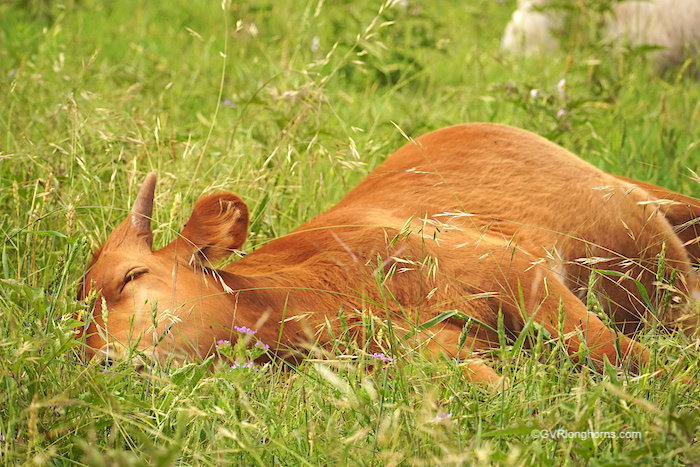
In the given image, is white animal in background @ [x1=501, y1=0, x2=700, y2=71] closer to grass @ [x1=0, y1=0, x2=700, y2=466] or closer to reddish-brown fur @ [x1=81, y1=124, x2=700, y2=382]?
grass @ [x1=0, y1=0, x2=700, y2=466]

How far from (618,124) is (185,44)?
3380mm

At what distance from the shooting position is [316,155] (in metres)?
3.29

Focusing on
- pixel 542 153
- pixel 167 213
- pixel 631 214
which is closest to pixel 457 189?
pixel 542 153

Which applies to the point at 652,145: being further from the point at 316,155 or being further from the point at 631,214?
the point at 316,155

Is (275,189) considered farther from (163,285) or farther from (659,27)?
(659,27)

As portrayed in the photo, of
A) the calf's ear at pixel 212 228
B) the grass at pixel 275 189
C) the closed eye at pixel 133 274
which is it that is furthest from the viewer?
the calf's ear at pixel 212 228

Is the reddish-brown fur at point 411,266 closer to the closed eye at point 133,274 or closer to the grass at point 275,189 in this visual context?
the closed eye at point 133,274

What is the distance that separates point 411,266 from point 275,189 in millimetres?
1056

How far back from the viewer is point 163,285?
6.76ft

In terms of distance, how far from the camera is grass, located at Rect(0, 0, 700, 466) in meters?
1.53

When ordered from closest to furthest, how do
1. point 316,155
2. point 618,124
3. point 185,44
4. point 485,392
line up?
point 485,392
point 316,155
point 618,124
point 185,44

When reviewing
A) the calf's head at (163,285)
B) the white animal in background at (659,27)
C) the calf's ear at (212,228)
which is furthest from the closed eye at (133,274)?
the white animal in background at (659,27)

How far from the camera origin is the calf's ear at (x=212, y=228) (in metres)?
2.20

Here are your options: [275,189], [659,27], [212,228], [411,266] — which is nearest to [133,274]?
[212,228]
